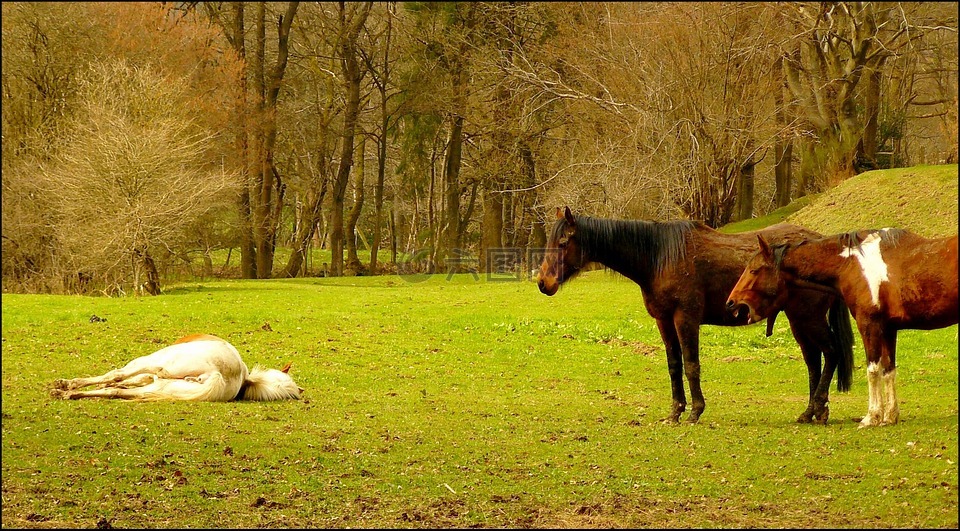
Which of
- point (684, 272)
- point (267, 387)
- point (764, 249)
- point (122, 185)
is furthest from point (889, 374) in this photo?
point (122, 185)

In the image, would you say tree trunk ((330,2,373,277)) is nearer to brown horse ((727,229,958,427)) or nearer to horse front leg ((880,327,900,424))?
brown horse ((727,229,958,427))

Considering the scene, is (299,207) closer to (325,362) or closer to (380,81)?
(380,81)

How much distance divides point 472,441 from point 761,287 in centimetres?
318

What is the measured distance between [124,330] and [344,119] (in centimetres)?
2474

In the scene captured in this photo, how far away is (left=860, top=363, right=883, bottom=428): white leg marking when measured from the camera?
28.0 feet

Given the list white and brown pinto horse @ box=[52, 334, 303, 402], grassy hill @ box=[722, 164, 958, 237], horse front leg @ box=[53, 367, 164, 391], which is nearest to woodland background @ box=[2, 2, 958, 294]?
grassy hill @ box=[722, 164, 958, 237]

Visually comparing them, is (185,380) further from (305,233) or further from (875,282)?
(305,233)

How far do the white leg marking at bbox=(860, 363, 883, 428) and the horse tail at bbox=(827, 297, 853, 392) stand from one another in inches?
39.1

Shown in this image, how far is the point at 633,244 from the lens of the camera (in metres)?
9.95

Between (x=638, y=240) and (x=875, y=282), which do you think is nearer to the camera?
(x=875, y=282)

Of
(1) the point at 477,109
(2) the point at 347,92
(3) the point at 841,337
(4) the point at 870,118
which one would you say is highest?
(2) the point at 347,92

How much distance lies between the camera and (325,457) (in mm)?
8312

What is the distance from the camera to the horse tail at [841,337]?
9797 millimetres

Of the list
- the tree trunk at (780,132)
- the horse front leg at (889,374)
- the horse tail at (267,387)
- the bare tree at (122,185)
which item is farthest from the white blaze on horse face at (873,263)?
the bare tree at (122,185)
